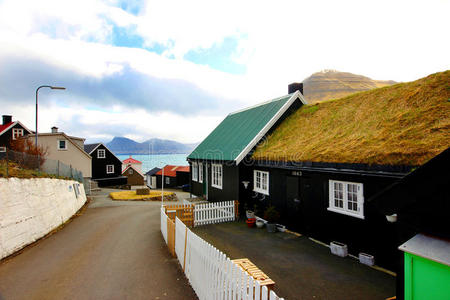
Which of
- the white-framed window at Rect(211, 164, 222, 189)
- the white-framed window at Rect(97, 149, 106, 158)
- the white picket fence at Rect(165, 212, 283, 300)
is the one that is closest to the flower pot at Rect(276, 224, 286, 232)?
the white picket fence at Rect(165, 212, 283, 300)

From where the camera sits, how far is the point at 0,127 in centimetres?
3850

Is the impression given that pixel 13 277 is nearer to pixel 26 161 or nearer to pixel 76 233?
pixel 76 233

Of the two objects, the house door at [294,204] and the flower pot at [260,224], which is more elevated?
the house door at [294,204]

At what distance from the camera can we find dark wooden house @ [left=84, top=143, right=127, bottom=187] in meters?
46.0

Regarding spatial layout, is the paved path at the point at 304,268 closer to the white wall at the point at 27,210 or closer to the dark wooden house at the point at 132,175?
the white wall at the point at 27,210

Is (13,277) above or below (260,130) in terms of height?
below

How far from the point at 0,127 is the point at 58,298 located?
4483 centimetres

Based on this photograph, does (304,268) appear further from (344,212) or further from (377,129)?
(377,129)

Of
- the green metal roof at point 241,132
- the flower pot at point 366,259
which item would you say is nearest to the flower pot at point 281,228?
the flower pot at point 366,259

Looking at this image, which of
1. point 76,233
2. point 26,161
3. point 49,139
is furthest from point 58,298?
point 49,139

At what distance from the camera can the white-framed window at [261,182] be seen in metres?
14.0

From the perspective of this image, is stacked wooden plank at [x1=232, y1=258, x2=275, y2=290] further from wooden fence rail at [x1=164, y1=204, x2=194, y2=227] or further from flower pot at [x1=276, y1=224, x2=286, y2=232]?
wooden fence rail at [x1=164, y1=204, x2=194, y2=227]

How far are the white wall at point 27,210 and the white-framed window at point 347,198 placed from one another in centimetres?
1310

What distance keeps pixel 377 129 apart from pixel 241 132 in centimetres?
977
